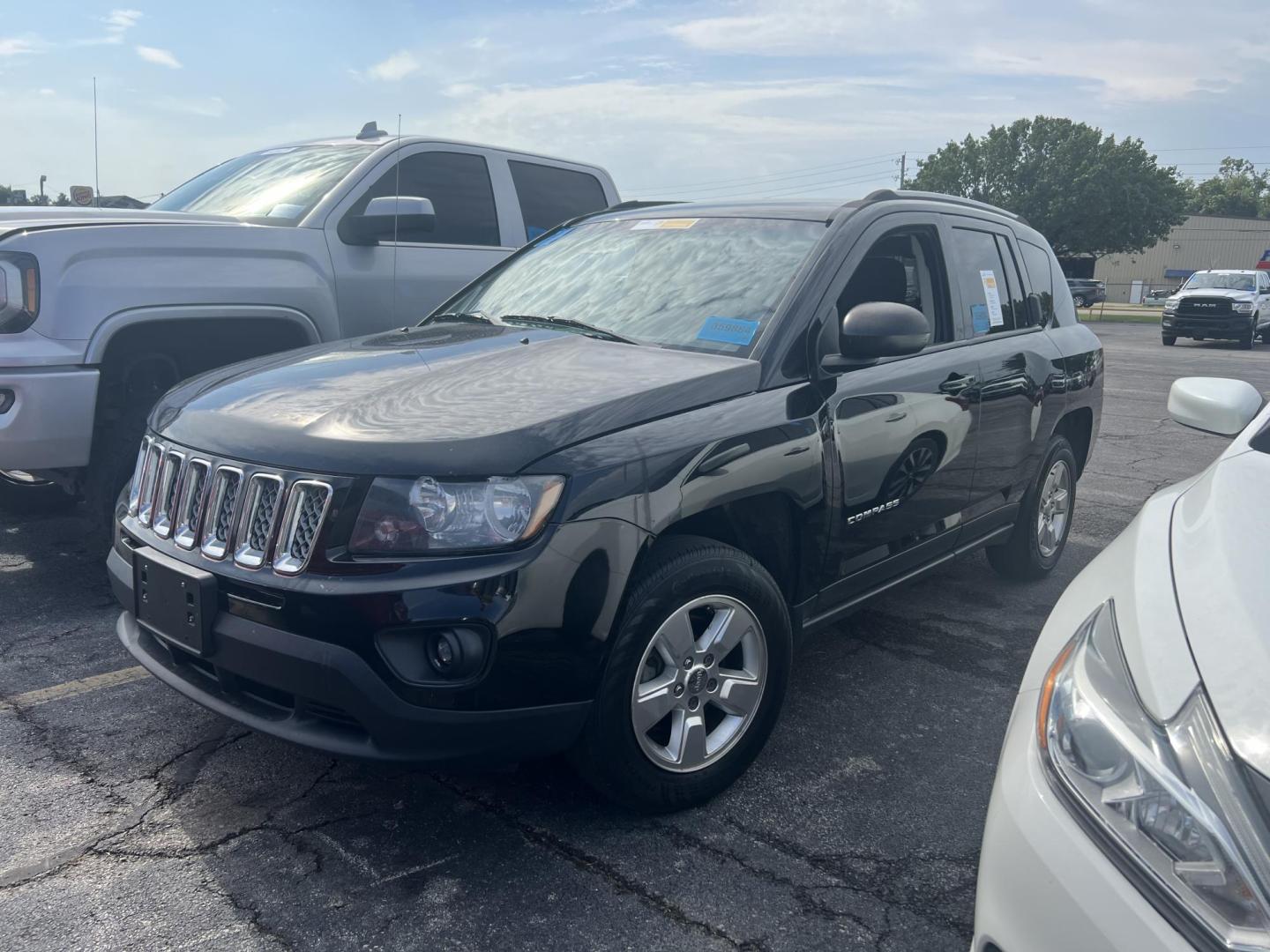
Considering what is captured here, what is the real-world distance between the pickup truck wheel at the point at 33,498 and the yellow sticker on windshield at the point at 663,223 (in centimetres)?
380

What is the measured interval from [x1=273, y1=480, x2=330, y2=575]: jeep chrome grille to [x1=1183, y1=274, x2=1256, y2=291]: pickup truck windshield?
27.9m

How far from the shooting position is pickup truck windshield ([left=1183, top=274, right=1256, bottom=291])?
26.1 m

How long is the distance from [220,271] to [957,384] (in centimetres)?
325

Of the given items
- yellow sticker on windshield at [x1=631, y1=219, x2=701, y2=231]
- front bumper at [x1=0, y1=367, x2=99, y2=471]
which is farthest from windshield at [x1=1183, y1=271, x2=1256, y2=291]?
front bumper at [x1=0, y1=367, x2=99, y2=471]

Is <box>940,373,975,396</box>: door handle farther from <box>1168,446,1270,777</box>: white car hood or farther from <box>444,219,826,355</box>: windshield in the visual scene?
<box>1168,446,1270,777</box>: white car hood

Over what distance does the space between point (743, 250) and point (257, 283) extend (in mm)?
Answer: 2490

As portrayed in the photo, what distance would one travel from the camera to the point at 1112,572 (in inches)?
86.9

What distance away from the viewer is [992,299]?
4.53 metres

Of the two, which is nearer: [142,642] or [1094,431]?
[142,642]

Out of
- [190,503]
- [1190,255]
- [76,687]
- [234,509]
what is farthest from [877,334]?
[1190,255]

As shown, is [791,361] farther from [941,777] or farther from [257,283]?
[257,283]

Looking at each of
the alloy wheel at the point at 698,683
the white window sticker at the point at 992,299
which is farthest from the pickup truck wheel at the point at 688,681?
the white window sticker at the point at 992,299

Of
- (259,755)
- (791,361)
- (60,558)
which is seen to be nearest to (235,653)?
(259,755)

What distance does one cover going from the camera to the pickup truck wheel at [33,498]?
19.7ft
